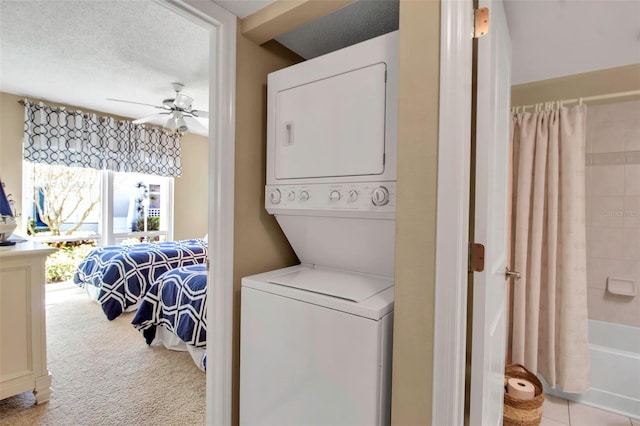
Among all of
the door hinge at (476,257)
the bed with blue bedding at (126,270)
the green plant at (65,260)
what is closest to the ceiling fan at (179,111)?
the bed with blue bedding at (126,270)

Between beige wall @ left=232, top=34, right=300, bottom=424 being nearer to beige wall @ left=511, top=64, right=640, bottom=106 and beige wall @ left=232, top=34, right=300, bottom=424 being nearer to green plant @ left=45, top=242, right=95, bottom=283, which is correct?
beige wall @ left=511, top=64, right=640, bottom=106

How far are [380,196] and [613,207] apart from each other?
2.27m

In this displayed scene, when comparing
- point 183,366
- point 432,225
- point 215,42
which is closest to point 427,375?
point 432,225

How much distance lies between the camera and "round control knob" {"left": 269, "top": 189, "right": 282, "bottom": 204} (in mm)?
1543

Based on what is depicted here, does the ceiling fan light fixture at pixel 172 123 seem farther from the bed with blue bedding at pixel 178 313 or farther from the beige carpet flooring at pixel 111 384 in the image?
the beige carpet flooring at pixel 111 384

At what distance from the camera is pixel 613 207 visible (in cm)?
233

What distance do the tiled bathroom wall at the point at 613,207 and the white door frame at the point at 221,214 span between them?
2.67 metres

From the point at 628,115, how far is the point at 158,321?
403cm

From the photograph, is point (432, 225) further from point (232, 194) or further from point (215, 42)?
point (215, 42)

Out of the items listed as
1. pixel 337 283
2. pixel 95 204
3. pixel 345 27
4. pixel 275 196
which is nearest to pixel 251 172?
pixel 275 196

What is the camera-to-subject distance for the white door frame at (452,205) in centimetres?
89

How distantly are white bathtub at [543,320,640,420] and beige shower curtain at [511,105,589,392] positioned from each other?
0.55 feet

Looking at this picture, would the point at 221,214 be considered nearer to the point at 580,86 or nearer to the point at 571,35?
the point at 571,35

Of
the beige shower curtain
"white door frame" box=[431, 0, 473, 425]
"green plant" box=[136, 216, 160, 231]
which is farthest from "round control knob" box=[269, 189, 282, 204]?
"green plant" box=[136, 216, 160, 231]
